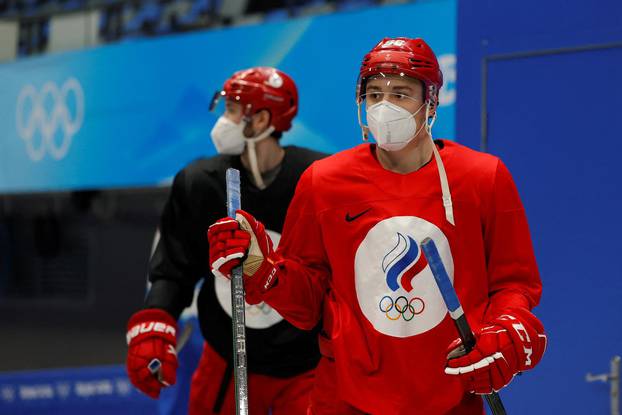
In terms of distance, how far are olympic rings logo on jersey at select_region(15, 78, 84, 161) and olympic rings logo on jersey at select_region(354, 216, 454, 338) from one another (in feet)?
15.5

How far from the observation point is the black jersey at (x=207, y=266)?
9.08ft

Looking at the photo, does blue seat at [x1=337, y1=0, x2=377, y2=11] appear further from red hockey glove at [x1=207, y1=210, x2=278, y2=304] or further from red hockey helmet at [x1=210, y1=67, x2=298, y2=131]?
red hockey glove at [x1=207, y1=210, x2=278, y2=304]

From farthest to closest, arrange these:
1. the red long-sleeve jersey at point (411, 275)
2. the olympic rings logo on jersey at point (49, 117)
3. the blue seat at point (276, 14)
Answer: the olympic rings logo on jersey at point (49, 117)
the blue seat at point (276, 14)
the red long-sleeve jersey at point (411, 275)

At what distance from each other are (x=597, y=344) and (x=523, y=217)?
117cm

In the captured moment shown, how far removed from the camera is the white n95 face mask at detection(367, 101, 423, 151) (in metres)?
2.01

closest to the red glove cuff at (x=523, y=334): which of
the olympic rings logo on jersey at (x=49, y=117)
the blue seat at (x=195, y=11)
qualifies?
the olympic rings logo on jersey at (x=49, y=117)

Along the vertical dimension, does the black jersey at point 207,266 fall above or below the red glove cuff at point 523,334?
below

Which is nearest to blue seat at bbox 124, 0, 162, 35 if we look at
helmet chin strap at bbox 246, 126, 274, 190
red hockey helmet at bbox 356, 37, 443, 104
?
helmet chin strap at bbox 246, 126, 274, 190

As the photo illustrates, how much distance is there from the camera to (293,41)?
4898 mm

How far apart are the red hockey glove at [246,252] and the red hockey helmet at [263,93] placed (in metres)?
0.95

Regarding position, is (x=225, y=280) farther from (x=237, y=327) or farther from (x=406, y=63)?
(x=406, y=63)

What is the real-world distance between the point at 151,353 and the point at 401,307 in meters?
0.92

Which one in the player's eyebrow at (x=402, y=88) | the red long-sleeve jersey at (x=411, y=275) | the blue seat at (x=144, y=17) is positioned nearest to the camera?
the red long-sleeve jersey at (x=411, y=275)

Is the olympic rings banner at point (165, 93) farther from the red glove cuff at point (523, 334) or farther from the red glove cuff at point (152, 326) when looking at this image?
the red glove cuff at point (523, 334)
